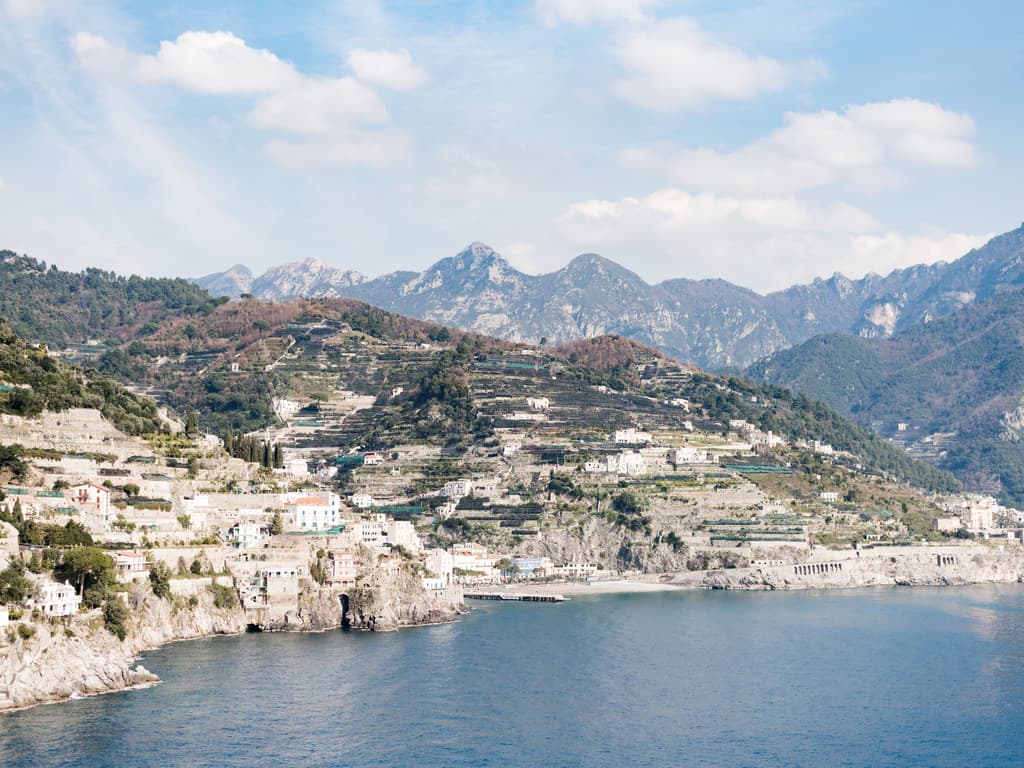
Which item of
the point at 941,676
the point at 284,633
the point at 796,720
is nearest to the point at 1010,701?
the point at 941,676

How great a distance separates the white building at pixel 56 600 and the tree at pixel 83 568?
1076 mm

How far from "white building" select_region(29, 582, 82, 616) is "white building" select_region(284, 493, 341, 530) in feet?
81.0

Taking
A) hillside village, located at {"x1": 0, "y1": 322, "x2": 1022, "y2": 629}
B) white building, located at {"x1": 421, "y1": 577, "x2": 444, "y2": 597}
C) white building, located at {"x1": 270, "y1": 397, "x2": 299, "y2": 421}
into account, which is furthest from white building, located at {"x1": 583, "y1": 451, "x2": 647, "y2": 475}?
white building, located at {"x1": 270, "y1": 397, "x2": 299, "y2": 421}

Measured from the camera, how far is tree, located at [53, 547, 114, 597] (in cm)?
6022

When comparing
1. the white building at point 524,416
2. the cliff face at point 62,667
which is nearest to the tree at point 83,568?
the cliff face at point 62,667

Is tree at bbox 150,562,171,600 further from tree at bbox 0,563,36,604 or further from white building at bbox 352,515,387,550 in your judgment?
white building at bbox 352,515,387,550

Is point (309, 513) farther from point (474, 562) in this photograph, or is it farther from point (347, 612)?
point (474, 562)

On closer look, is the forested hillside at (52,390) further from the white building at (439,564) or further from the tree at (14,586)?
the tree at (14,586)

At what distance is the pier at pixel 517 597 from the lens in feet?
341

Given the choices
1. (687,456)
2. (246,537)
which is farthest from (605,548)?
(246,537)

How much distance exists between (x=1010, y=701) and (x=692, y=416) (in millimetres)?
98259

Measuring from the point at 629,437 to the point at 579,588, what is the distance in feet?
105

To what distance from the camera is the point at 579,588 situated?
11219 centimetres

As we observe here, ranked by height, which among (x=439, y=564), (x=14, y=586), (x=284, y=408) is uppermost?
(x=284, y=408)
